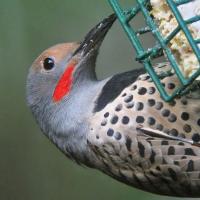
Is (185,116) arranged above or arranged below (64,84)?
→ below

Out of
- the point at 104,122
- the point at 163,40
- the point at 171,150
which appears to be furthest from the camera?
the point at 104,122

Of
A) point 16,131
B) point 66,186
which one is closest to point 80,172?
point 66,186

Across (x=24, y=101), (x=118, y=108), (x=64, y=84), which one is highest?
(x=64, y=84)

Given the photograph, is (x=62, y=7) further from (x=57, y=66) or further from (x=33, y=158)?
(x=57, y=66)

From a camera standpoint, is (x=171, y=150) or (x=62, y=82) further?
(x=62, y=82)

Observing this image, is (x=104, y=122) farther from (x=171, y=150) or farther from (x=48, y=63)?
(x=48, y=63)

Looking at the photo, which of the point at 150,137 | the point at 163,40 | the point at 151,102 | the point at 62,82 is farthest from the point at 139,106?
the point at 62,82

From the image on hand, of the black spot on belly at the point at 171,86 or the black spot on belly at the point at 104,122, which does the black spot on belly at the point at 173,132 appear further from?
the black spot on belly at the point at 104,122
